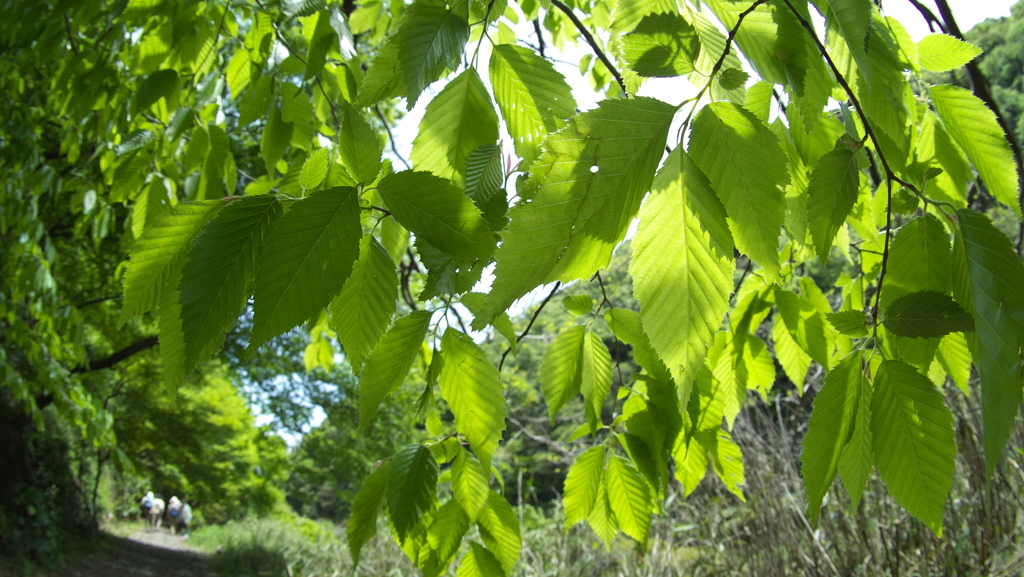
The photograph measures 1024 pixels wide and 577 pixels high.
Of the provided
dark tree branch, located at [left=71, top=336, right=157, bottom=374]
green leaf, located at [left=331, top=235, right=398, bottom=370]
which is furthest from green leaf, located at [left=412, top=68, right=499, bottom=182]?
dark tree branch, located at [left=71, top=336, right=157, bottom=374]

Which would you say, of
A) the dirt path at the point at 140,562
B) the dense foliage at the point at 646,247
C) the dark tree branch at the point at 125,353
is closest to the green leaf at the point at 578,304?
the dense foliage at the point at 646,247

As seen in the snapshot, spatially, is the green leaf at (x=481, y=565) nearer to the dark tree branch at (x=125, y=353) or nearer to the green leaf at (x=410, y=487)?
the green leaf at (x=410, y=487)

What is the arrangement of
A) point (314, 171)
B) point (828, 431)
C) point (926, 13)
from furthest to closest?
point (926, 13), point (314, 171), point (828, 431)

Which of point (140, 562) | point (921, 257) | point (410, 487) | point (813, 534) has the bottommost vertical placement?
point (140, 562)

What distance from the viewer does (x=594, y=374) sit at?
939 mm

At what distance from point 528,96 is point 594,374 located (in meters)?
0.48

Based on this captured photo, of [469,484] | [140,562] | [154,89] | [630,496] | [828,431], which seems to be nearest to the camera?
[828,431]

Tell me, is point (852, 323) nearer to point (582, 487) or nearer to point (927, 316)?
point (927, 316)

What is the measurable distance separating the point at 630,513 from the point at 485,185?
664 mm

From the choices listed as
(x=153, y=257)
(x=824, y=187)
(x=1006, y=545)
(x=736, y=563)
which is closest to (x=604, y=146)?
(x=824, y=187)

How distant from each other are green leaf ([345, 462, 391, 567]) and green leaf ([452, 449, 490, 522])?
0.11 metres

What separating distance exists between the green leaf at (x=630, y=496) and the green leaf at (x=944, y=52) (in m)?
0.68

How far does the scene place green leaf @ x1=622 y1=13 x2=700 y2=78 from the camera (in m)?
0.44

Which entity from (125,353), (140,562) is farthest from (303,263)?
(140,562)
